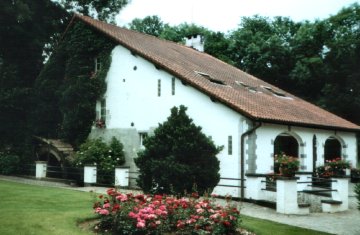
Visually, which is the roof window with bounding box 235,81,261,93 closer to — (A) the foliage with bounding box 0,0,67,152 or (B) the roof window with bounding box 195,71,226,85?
(B) the roof window with bounding box 195,71,226,85

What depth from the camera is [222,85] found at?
2139 cm

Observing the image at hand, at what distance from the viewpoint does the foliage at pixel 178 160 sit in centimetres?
1529

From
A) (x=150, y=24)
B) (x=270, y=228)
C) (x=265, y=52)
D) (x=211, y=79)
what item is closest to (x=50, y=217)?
(x=270, y=228)

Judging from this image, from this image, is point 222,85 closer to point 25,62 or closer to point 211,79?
point 211,79

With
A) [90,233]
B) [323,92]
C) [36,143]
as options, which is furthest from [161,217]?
[323,92]

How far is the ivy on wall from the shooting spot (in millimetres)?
23703

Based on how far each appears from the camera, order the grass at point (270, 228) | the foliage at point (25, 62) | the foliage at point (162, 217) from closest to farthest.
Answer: the foliage at point (162, 217) < the grass at point (270, 228) < the foliage at point (25, 62)

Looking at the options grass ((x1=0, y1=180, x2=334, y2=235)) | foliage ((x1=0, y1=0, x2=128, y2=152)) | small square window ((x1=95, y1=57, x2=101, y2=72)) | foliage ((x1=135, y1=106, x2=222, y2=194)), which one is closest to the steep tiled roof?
small square window ((x1=95, y1=57, x2=101, y2=72))

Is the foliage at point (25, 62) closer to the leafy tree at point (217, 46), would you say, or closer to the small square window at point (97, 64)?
the small square window at point (97, 64)

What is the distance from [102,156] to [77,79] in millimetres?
5033

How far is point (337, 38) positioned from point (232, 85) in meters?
18.5

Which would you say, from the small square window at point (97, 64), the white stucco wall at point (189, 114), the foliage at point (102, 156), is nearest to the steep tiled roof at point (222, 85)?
the white stucco wall at point (189, 114)

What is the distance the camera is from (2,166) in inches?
995

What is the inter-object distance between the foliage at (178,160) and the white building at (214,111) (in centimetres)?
196
